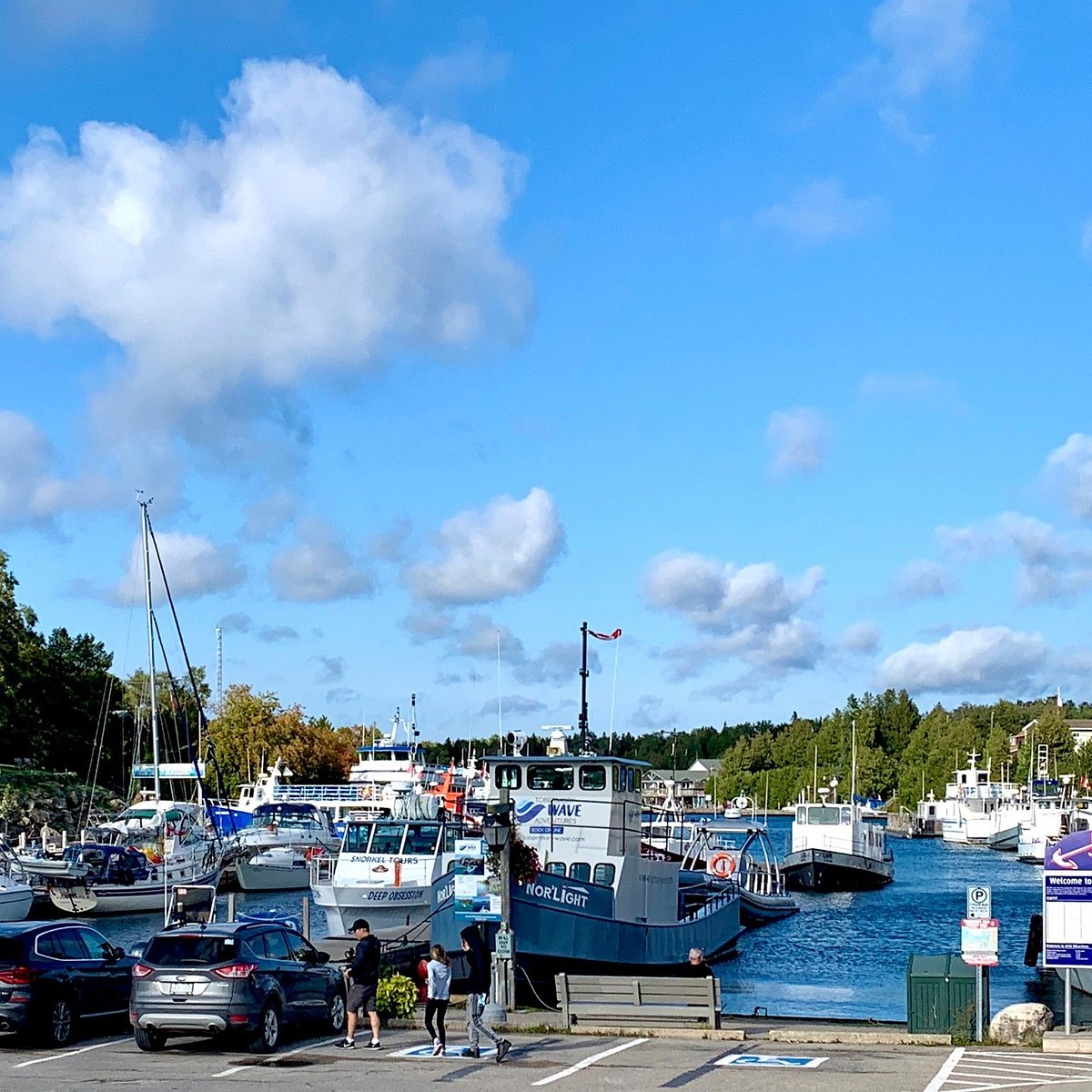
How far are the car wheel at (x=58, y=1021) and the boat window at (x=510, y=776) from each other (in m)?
16.9

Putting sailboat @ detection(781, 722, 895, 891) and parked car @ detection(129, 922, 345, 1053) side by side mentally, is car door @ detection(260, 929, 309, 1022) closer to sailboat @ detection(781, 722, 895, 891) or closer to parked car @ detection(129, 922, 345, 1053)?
parked car @ detection(129, 922, 345, 1053)

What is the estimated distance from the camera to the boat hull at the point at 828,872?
84875 mm

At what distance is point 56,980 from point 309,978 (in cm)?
370

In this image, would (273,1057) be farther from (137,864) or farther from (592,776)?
(137,864)

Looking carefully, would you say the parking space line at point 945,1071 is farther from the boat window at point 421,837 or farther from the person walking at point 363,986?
the boat window at point 421,837

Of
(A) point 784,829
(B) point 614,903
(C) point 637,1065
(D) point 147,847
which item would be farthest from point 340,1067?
(A) point 784,829

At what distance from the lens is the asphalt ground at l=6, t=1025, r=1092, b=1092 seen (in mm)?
18406

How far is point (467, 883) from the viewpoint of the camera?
106 ft

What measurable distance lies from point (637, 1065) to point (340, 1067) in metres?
3.95

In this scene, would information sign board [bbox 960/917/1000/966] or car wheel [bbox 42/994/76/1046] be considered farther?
information sign board [bbox 960/917/1000/966]

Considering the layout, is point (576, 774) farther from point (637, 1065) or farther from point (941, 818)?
point (941, 818)

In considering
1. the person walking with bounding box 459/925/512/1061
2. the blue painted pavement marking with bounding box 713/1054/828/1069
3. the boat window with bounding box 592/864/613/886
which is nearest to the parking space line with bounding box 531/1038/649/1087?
the person walking with bounding box 459/925/512/1061

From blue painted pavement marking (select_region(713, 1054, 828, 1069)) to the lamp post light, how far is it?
15.1 ft

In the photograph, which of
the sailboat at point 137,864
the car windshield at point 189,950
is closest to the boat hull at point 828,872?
the sailboat at point 137,864
